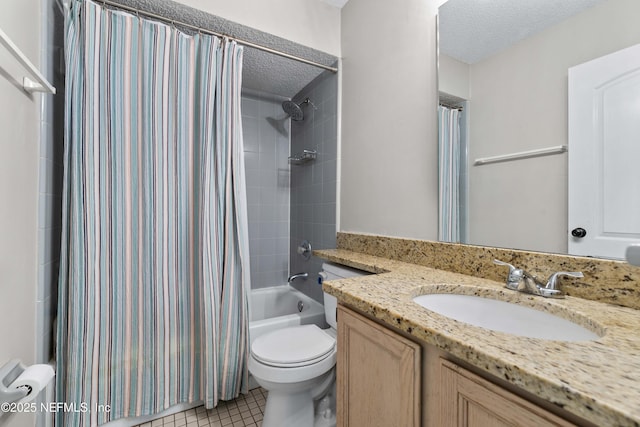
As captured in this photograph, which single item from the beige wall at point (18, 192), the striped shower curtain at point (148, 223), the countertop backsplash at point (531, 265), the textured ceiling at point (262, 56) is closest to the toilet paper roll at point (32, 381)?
the beige wall at point (18, 192)

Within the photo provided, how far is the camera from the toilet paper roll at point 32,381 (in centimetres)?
66

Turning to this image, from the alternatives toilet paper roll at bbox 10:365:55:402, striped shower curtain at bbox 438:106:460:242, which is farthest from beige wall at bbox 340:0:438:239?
toilet paper roll at bbox 10:365:55:402

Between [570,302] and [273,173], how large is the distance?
229 centimetres

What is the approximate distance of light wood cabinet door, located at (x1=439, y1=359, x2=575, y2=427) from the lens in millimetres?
391

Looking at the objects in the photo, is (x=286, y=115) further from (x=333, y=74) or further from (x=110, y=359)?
(x=110, y=359)

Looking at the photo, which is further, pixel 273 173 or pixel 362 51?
pixel 273 173

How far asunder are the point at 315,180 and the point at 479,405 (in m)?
1.83

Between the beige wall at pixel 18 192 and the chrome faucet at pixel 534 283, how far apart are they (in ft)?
4.89

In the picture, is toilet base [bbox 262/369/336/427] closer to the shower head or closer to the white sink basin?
the white sink basin

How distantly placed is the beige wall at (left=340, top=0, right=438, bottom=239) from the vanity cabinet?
70 centimetres

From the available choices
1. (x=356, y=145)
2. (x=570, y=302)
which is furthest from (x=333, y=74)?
(x=570, y=302)

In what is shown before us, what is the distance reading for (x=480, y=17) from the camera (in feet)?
3.45

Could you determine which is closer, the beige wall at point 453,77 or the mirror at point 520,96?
the mirror at point 520,96

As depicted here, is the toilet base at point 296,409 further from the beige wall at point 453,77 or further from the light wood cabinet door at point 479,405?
the beige wall at point 453,77
